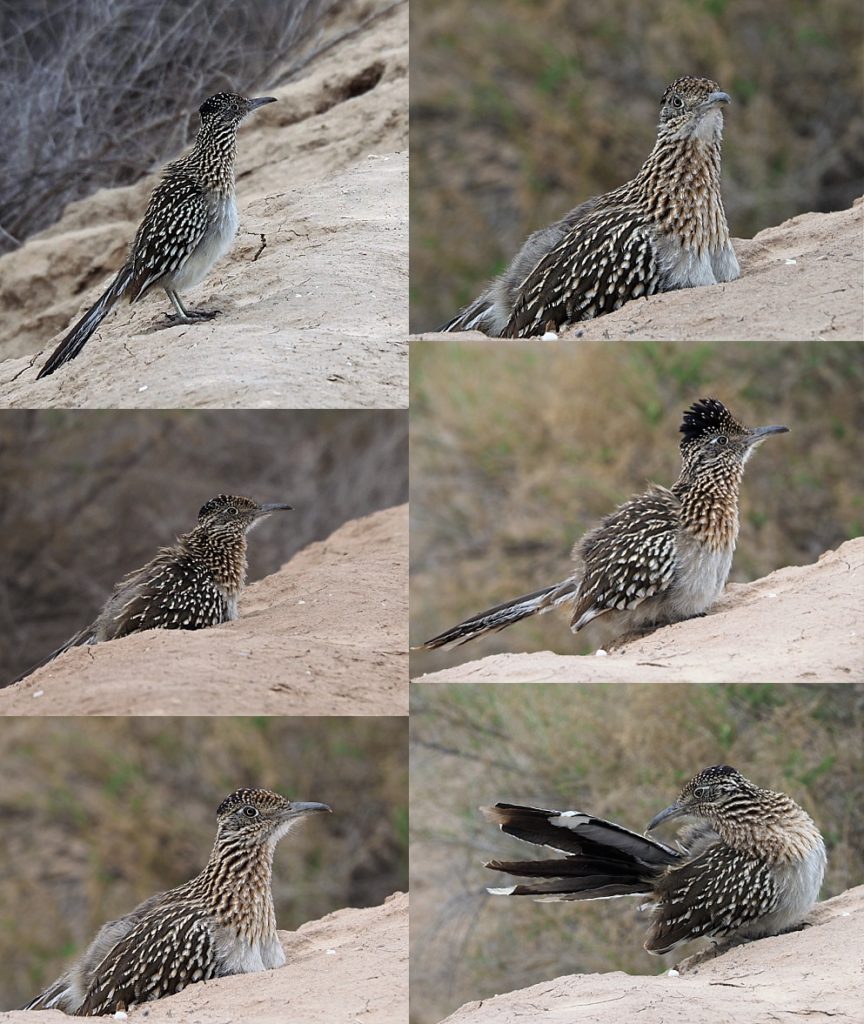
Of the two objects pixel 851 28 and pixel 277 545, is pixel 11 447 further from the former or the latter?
pixel 851 28

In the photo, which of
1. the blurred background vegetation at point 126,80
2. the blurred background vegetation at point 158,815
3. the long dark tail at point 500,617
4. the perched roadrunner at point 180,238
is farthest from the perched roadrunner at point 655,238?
the blurred background vegetation at point 158,815

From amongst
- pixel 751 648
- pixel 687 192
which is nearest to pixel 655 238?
pixel 687 192

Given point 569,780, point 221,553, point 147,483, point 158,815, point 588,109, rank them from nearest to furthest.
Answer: point 221,553 → point 569,780 → point 147,483 → point 158,815 → point 588,109

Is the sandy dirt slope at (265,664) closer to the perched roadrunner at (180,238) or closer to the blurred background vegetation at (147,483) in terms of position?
the perched roadrunner at (180,238)

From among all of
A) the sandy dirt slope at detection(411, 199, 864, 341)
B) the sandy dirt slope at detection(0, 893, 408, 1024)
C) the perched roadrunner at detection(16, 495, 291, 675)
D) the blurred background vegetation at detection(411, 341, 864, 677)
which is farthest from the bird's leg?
the blurred background vegetation at detection(411, 341, 864, 677)

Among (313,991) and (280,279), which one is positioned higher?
(280,279)

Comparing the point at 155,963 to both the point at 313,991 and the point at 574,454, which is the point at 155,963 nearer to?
the point at 313,991

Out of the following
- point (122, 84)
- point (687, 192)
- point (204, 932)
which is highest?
point (122, 84)

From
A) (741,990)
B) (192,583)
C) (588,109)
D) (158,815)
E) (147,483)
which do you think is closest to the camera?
(741,990)
